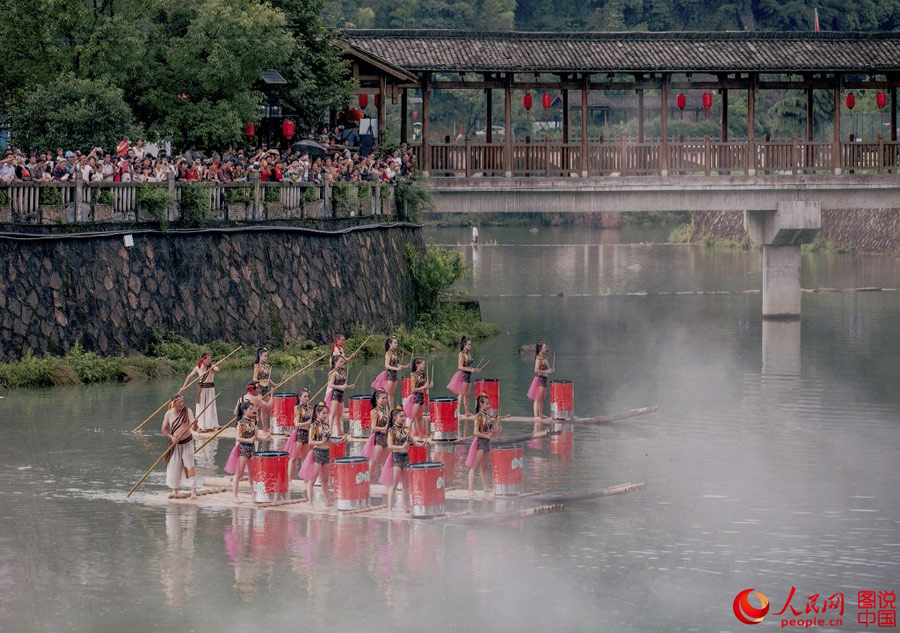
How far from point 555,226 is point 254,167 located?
7620 centimetres

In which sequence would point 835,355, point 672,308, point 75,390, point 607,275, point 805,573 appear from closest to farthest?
point 805,573 → point 75,390 → point 835,355 → point 672,308 → point 607,275

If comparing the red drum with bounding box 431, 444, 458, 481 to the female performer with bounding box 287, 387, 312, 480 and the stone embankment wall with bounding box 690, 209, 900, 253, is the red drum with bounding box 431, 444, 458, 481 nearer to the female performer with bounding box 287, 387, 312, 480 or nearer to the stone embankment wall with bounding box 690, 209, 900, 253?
the female performer with bounding box 287, 387, 312, 480

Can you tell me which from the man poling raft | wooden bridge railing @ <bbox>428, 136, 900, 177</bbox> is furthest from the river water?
wooden bridge railing @ <bbox>428, 136, 900, 177</bbox>

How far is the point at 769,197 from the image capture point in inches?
2079

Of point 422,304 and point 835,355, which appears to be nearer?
point 835,355

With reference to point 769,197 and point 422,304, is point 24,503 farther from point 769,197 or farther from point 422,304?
point 769,197

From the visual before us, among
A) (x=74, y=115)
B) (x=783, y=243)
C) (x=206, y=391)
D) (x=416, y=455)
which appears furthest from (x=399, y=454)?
(x=783, y=243)

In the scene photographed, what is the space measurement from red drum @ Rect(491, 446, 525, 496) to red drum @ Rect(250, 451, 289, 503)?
320 cm

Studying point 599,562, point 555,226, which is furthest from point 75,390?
point 555,226

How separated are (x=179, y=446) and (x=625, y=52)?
29.4 meters

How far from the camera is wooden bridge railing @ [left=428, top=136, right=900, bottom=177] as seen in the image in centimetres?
5109

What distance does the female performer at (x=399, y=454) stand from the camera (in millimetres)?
24844

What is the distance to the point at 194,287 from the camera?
40.6m

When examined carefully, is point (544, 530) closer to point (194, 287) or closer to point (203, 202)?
point (194, 287)
